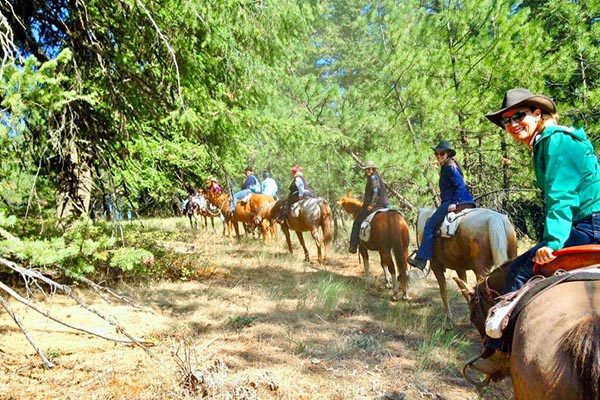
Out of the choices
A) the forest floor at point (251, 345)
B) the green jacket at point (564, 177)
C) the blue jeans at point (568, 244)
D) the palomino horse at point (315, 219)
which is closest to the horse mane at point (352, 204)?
the palomino horse at point (315, 219)

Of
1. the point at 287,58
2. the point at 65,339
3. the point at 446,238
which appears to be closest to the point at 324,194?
the point at 287,58

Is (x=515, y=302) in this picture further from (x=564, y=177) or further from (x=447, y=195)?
(x=447, y=195)

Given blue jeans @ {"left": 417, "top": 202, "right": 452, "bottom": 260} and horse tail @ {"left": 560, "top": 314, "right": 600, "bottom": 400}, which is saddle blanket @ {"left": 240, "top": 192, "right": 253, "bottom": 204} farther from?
horse tail @ {"left": 560, "top": 314, "right": 600, "bottom": 400}

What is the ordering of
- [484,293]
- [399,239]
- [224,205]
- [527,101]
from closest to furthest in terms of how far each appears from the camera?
[527,101], [484,293], [399,239], [224,205]

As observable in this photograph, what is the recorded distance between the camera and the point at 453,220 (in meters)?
6.13

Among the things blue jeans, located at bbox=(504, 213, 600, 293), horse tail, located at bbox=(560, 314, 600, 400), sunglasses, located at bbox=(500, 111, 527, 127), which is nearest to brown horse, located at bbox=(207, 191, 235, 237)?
blue jeans, located at bbox=(504, 213, 600, 293)

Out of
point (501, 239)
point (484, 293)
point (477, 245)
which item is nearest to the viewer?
point (484, 293)

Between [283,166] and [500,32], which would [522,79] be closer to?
[500,32]

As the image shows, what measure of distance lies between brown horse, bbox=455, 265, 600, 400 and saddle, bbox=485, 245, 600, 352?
1.5 inches

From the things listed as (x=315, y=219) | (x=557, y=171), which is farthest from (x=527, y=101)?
(x=315, y=219)

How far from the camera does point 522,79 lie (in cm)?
812

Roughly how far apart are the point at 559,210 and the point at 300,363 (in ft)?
9.85

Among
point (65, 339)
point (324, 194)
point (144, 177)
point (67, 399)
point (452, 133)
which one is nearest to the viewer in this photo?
point (67, 399)

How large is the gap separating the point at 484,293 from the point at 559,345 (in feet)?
4.98
